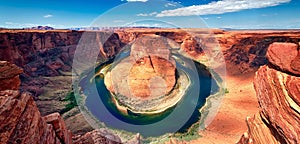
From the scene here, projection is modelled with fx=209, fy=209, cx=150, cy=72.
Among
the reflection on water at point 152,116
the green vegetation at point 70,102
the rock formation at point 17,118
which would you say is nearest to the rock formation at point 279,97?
the rock formation at point 17,118

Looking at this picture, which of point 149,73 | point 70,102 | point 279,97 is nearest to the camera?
point 279,97

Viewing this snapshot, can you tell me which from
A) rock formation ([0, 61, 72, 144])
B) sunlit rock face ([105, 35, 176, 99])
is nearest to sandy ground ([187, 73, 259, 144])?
sunlit rock face ([105, 35, 176, 99])

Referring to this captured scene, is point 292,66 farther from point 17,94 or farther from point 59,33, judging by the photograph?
point 59,33

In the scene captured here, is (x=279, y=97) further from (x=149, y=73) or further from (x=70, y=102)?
(x=70, y=102)

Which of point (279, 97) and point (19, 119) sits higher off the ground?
point (279, 97)

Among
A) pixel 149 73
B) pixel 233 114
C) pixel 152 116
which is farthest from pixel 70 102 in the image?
pixel 233 114

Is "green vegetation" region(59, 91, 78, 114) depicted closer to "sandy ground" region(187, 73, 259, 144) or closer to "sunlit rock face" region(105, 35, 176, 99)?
"sunlit rock face" region(105, 35, 176, 99)
